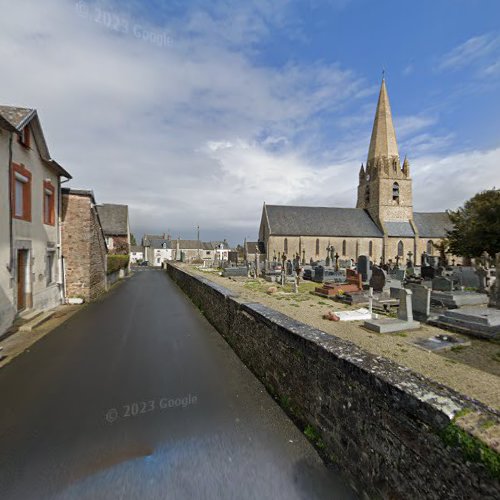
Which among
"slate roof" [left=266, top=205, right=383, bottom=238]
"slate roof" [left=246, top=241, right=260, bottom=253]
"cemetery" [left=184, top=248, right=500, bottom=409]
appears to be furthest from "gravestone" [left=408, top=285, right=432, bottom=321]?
"slate roof" [left=246, top=241, right=260, bottom=253]

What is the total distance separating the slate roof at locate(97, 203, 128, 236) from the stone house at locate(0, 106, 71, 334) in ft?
78.6

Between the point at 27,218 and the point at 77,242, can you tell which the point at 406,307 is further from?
the point at 77,242

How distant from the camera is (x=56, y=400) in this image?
421 centimetres

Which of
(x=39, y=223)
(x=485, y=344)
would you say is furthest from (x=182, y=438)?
(x=39, y=223)

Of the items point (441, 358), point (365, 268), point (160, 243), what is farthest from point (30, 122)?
point (160, 243)

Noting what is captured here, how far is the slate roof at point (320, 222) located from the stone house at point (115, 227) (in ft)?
74.4

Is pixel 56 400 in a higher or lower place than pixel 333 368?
lower

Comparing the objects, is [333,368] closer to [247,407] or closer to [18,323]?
[247,407]

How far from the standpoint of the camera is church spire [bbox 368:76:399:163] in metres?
46.2

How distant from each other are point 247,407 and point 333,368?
178 centimetres

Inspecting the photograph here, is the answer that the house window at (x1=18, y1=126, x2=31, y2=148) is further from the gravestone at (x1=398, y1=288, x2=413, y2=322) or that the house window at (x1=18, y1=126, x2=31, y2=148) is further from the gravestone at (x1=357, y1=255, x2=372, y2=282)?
the gravestone at (x1=357, y1=255, x2=372, y2=282)

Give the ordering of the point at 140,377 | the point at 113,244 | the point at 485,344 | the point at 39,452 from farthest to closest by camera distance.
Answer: the point at 113,244 < the point at 485,344 < the point at 140,377 < the point at 39,452

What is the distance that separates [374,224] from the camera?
50688mm

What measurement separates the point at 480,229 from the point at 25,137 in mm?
34669
